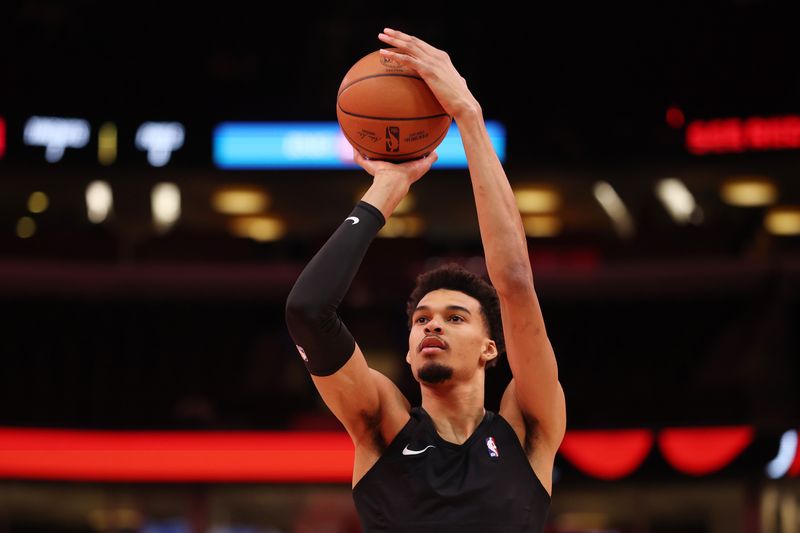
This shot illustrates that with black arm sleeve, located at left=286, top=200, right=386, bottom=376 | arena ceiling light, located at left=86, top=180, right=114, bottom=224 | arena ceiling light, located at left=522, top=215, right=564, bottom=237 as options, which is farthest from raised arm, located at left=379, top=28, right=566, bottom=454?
arena ceiling light, located at left=86, top=180, right=114, bottom=224

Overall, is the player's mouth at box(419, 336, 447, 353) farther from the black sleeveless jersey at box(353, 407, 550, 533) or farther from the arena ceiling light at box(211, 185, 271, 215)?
the arena ceiling light at box(211, 185, 271, 215)

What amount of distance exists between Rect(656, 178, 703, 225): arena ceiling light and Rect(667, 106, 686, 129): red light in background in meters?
1.33

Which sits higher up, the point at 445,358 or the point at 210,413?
the point at 445,358

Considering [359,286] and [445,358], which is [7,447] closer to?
[359,286]

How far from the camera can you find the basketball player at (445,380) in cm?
314

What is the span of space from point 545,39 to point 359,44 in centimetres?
241

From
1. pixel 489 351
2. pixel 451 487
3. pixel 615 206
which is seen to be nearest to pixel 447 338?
pixel 489 351

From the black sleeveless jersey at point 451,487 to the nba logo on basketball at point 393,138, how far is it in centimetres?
86

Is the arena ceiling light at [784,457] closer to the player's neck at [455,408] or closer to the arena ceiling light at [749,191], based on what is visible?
the arena ceiling light at [749,191]

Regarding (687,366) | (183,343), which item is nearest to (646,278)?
(687,366)

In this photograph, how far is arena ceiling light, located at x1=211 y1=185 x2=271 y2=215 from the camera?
50.0 feet

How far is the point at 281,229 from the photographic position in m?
15.5

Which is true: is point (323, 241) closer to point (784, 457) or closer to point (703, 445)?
point (703, 445)

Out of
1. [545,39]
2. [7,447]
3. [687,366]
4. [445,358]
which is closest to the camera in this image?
[445,358]
